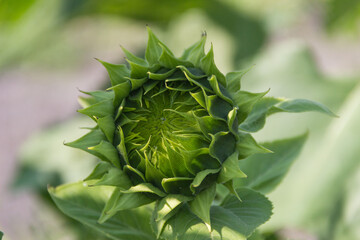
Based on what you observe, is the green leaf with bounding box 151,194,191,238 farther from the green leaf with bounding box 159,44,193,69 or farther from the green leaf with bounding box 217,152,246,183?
the green leaf with bounding box 159,44,193,69

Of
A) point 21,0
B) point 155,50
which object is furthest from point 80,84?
point 155,50

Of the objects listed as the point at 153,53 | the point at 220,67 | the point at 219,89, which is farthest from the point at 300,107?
the point at 220,67

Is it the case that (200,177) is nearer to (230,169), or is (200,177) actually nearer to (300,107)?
(230,169)

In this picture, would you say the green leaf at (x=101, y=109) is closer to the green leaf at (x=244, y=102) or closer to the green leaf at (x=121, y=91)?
the green leaf at (x=121, y=91)

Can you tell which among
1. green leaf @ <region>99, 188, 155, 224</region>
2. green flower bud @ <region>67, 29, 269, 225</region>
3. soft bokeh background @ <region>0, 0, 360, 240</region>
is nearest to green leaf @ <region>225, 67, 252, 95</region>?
green flower bud @ <region>67, 29, 269, 225</region>

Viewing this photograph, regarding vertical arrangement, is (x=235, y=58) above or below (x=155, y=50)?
below

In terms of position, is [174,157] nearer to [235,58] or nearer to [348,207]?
[348,207]

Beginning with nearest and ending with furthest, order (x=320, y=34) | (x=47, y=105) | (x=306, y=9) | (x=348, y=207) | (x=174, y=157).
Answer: (x=174, y=157)
(x=348, y=207)
(x=306, y=9)
(x=320, y=34)
(x=47, y=105)
